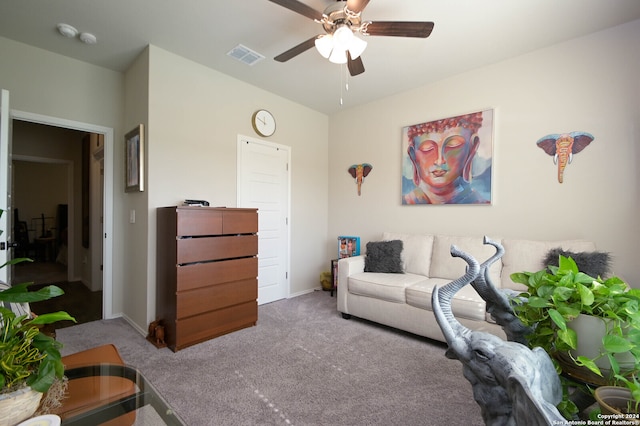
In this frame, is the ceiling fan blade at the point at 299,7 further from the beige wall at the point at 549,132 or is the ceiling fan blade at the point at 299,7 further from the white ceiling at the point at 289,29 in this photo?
the beige wall at the point at 549,132

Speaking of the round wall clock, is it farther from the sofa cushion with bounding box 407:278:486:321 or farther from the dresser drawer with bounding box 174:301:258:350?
the sofa cushion with bounding box 407:278:486:321

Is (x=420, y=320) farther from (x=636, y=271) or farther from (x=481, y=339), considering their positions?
(x=481, y=339)

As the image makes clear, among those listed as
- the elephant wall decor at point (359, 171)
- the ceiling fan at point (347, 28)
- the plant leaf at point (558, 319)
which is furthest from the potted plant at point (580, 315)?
the elephant wall decor at point (359, 171)

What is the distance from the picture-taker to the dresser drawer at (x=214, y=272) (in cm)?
239

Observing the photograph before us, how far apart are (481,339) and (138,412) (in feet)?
4.15

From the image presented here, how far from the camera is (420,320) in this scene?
98.8 inches

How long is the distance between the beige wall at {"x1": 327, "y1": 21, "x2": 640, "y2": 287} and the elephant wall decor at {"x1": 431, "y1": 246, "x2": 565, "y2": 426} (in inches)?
102

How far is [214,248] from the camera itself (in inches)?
102

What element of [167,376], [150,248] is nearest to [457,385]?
[167,376]

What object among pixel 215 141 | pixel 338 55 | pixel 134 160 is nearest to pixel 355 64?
pixel 338 55

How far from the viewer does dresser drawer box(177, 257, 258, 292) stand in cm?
239

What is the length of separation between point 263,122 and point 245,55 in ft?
2.89

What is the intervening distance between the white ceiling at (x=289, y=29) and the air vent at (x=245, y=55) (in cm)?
6

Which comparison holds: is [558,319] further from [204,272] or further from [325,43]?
[204,272]
